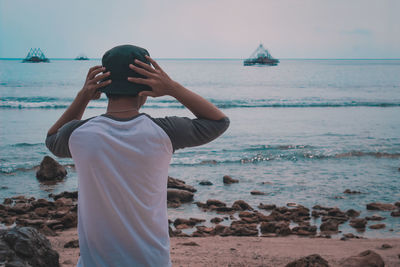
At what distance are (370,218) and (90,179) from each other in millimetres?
6640

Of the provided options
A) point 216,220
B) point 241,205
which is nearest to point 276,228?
point 216,220

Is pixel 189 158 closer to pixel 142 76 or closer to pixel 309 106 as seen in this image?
pixel 142 76

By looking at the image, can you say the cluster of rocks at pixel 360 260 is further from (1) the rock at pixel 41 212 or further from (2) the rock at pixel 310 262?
(1) the rock at pixel 41 212

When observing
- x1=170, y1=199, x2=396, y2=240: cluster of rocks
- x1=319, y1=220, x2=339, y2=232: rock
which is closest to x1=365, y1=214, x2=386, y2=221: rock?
x1=170, y1=199, x2=396, y2=240: cluster of rocks

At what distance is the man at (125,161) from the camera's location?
5.05 ft

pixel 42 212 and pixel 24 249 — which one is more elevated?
pixel 24 249

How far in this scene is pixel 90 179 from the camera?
5.13ft

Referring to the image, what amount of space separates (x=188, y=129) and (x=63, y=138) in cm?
46

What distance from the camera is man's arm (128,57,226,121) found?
1589 millimetres

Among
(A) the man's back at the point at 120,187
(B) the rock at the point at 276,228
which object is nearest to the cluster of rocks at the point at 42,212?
(B) the rock at the point at 276,228

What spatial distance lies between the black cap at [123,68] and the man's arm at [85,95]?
34mm

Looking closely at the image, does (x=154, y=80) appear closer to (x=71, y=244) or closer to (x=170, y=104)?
(x=71, y=244)

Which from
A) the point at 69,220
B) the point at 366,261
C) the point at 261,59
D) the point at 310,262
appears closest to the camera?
the point at 310,262

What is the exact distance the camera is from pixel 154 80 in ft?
5.27
